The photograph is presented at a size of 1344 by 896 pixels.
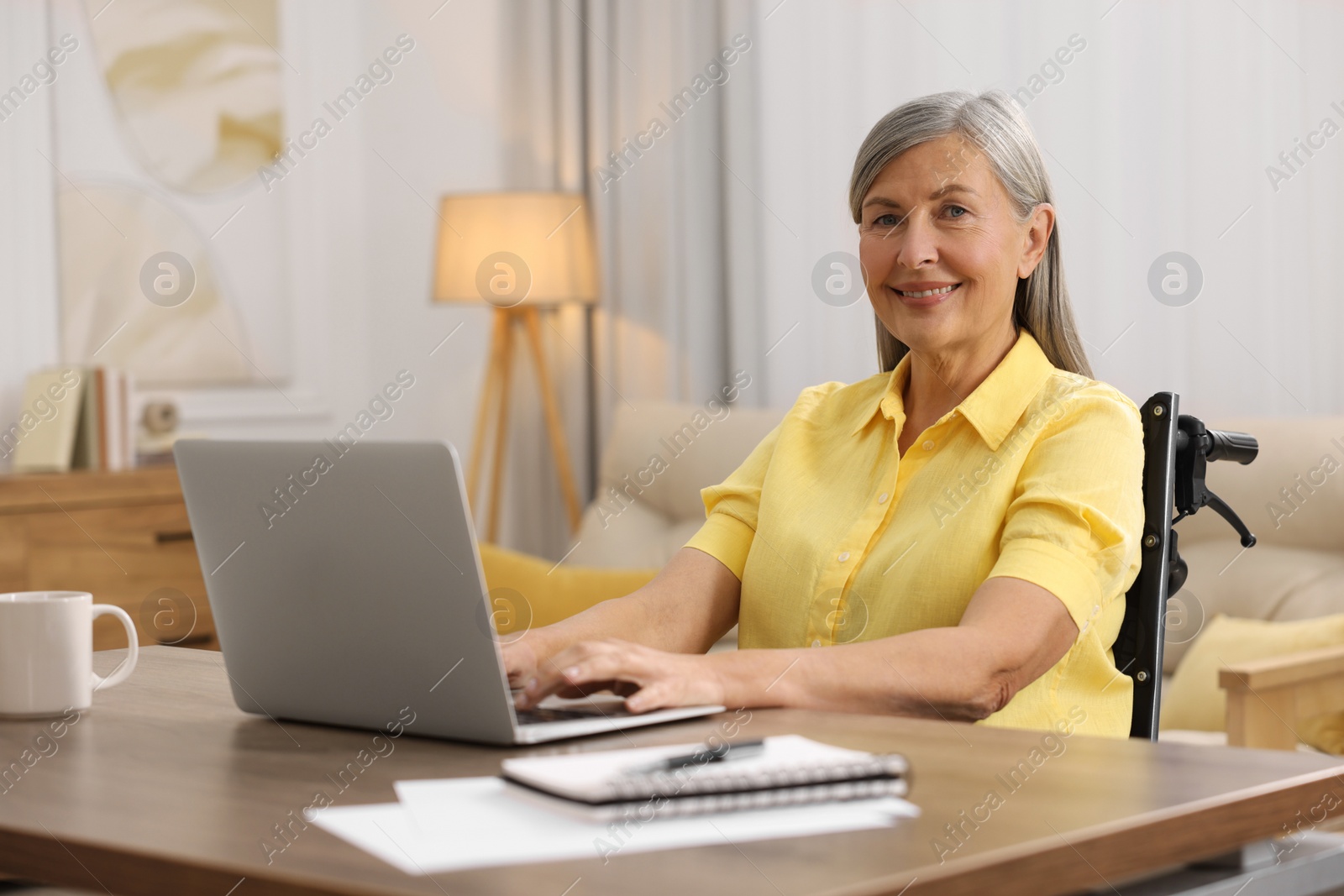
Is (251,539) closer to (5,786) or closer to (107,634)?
(5,786)

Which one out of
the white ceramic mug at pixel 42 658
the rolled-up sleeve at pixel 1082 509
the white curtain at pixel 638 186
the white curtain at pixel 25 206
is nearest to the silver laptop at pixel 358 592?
the white ceramic mug at pixel 42 658

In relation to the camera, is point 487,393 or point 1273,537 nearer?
point 1273,537

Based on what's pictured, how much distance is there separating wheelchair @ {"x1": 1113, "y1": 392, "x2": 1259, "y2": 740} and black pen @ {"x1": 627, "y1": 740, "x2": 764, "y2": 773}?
69 centimetres

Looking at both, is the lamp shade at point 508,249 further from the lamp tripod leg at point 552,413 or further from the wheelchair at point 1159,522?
the wheelchair at point 1159,522

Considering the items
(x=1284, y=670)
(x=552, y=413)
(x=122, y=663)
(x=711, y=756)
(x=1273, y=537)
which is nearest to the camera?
(x=711, y=756)

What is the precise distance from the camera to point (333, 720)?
120 cm

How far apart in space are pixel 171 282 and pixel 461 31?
1.29m

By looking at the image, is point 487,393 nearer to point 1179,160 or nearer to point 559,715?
point 1179,160

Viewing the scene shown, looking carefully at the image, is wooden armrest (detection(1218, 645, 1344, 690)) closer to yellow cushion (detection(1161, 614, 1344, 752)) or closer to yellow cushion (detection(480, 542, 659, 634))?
yellow cushion (detection(1161, 614, 1344, 752))

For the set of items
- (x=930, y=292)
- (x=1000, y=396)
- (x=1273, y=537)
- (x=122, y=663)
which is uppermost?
(x=930, y=292)

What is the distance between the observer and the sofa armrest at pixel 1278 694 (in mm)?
2100

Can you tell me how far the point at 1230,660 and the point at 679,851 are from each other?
1953 mm

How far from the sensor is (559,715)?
120 cm

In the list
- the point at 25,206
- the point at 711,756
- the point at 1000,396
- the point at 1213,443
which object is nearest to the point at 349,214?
the point at 25,206
